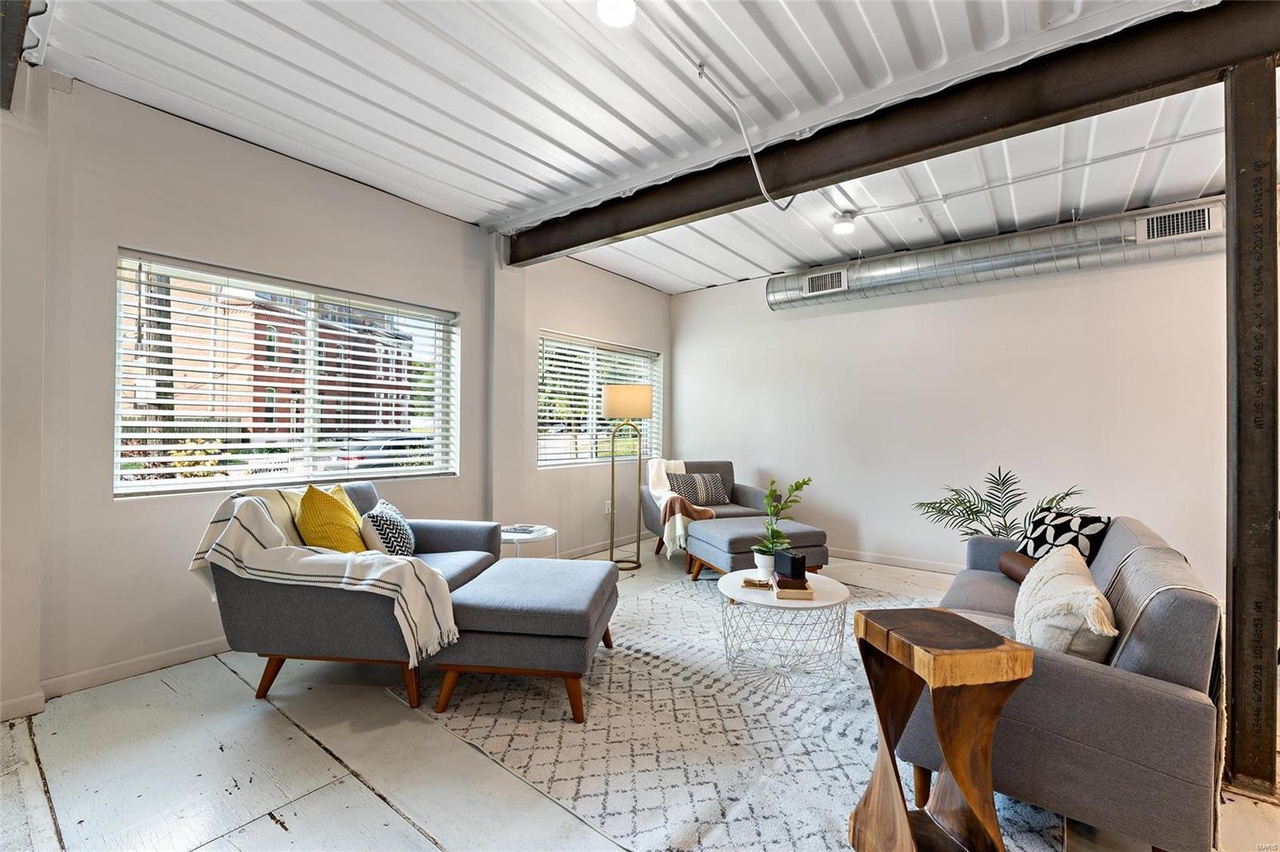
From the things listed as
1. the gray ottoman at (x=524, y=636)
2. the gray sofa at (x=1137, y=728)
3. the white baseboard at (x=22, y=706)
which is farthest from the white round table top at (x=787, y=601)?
the white baseboard at (x=22, y=706)

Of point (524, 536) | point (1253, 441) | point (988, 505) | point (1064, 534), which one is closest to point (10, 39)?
point (524, 536)

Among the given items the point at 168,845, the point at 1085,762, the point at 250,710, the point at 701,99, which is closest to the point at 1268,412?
the point at 1085,762

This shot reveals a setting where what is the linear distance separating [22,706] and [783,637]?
11.0 feet

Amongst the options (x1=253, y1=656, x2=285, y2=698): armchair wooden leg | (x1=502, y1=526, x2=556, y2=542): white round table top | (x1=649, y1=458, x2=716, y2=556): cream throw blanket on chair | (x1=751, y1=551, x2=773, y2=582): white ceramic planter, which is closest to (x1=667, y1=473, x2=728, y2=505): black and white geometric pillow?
(x1=649, y1=458, x2=716, y2=556): cream throw blanket on chair

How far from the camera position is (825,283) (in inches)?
187

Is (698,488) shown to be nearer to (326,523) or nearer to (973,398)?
(973,398)

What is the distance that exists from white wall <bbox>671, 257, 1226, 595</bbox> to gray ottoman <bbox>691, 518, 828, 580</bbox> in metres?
0.97

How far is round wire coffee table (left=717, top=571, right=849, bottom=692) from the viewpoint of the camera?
98.7 inches

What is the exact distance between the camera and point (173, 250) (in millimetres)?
2674

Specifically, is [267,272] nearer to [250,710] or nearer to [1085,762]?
[250,710]

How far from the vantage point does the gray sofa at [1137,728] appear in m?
1.32

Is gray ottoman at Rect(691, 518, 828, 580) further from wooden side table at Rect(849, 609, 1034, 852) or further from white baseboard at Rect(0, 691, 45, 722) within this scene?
white baseboard at Rect(0, 691, 45, 722)

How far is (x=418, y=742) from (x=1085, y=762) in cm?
207

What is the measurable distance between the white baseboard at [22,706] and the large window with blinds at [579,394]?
3031 mm
